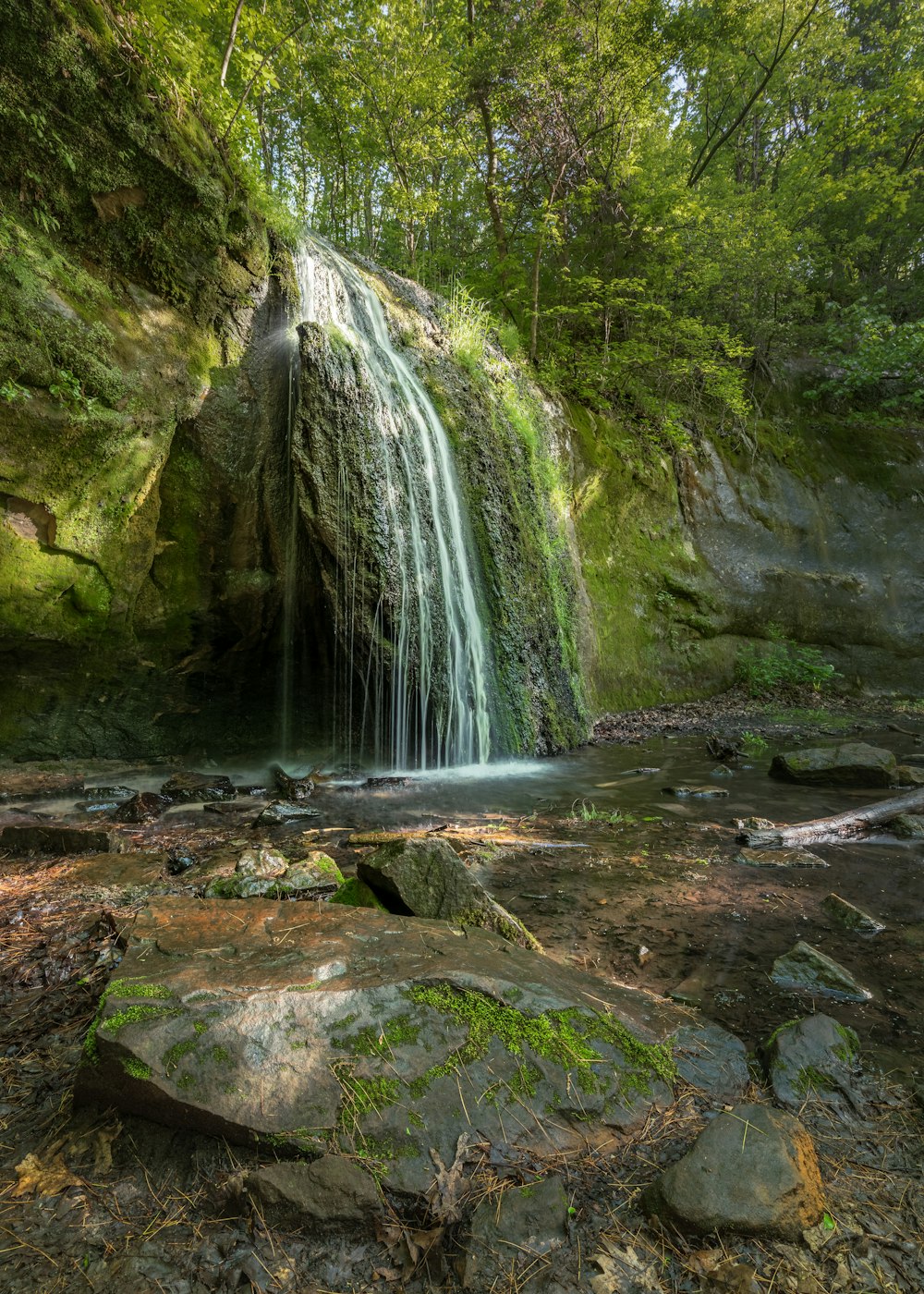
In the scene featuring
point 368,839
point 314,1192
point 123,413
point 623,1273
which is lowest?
point 623,1273

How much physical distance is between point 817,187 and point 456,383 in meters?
11.0

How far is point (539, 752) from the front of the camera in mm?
7785

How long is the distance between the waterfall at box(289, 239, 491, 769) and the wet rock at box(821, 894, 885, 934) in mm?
4485

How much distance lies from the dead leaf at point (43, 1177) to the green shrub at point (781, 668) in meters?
12.0

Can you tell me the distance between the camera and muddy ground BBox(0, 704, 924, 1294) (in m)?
1.24

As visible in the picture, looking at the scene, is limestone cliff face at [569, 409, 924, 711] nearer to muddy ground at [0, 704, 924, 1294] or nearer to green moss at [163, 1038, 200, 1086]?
muddy ground at [0, 704, 924, 1294]

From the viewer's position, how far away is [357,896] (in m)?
2.85

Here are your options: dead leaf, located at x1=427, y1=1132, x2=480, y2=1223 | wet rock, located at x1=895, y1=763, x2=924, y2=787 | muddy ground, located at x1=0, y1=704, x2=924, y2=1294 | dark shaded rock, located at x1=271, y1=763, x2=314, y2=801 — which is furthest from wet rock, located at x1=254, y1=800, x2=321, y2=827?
wet rock, located at x1=895, y1=763, x2=924, y2=787

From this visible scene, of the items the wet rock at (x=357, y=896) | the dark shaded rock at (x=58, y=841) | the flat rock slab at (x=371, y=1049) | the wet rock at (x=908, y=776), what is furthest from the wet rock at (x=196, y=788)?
the wet rock at (x=908, y=776)

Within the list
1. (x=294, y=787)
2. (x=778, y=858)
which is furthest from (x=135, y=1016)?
(x=294, y=787)

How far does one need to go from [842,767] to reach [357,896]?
510 centimetres

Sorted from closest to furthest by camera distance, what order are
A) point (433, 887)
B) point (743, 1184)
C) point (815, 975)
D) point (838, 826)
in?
point (743, 1184) → point (815, 975) → point (433, 887) → point (838, 826)

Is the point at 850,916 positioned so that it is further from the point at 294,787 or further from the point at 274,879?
the point at 294,787

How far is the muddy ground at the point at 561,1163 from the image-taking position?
1236 millimetres
